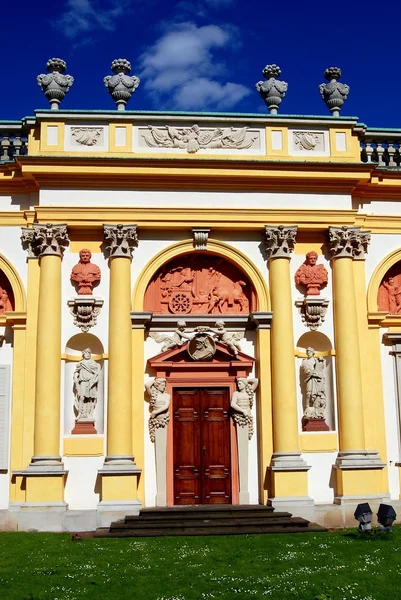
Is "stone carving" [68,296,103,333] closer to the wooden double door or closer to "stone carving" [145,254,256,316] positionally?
"stone carving" [145,254,256,316]

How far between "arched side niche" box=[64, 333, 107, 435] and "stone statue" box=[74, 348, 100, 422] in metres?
0.12

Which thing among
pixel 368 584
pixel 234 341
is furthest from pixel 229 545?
pixel 234 341

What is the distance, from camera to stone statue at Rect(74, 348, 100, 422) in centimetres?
1745

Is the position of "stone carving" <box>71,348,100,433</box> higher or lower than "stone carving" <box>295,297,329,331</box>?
lower

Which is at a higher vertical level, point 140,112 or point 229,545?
point 140,112

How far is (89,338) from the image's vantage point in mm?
17938

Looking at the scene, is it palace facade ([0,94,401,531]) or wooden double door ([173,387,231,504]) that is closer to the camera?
palace facade ([0,94,401,531])

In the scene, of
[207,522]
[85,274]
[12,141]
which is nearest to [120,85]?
[12,141]

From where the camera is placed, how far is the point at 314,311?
60.0 feet

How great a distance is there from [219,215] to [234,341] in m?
2.90

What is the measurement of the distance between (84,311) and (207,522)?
529 centimetres

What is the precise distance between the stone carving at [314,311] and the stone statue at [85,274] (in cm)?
467

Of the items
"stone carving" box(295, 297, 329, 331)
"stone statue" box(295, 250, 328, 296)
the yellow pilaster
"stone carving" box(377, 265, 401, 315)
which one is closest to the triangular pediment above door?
the yellow pilaster

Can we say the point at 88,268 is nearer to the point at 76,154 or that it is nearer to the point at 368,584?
the point at 76,154
